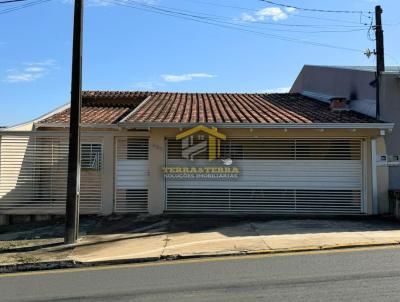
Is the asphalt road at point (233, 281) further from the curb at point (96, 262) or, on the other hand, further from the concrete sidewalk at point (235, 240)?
the concrete sidewalk at point (235, 240)

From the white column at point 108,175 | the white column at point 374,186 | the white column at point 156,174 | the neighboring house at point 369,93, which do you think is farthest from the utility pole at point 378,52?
the white column at point 108,175

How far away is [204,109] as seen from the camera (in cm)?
1677

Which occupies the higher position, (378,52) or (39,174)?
(378,52)

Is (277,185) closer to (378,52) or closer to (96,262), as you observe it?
(378,52)

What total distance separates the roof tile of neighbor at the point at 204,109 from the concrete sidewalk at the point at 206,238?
308cm

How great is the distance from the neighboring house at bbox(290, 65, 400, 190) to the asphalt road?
6.61m

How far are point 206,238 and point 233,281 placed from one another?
371 cm

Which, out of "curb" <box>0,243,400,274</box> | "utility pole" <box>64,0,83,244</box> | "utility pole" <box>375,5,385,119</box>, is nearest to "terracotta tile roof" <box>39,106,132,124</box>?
"utility pole" <box>64,0,83,244</box>

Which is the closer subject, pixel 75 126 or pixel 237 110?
pixel 75 126

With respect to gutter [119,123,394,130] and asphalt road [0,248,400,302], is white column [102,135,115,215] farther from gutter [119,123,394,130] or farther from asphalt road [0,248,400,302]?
asphalt road [0,248,400,302]

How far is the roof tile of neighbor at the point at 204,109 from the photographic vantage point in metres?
14.5

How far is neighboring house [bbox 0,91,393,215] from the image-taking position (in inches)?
563

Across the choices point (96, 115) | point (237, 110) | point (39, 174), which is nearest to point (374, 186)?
point (237, 110)

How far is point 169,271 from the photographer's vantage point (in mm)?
7945
